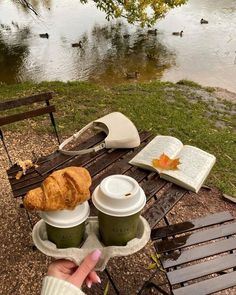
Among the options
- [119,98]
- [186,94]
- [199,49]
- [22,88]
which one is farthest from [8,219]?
[199,49]

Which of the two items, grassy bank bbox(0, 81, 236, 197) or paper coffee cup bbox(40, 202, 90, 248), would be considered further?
grassy bank bbox(0, 81, 236, 197)

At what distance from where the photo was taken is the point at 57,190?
173 centimetres

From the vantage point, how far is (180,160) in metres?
3.21

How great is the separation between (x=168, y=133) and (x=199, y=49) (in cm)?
944

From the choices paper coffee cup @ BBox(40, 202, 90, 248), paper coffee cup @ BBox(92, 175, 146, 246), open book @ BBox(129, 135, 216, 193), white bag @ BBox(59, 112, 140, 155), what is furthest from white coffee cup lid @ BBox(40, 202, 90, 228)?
white bag @ BBox(59, 112, 140, 155)

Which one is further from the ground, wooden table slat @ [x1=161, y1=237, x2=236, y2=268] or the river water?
wooden table slat @ [x1=161, y1=237, x2=236, y2=268]

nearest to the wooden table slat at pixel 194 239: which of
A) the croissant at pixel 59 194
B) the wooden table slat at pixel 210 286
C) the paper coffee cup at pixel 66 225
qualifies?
the wooden table slat at pixel 210 286

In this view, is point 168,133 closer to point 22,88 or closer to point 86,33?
point 22,88

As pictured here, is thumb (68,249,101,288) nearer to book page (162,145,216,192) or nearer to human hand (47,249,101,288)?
human hand (47,249,101,288)

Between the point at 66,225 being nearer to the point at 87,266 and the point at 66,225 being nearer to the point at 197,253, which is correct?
the point at 87,266

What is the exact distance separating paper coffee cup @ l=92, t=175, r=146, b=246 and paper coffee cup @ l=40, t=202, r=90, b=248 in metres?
0.11

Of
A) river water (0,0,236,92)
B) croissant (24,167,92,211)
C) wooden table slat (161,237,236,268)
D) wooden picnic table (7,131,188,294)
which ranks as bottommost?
river water (0,0,236,92)

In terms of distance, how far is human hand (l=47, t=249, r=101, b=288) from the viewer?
1.75m

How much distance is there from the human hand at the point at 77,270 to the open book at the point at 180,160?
1.40 metres
